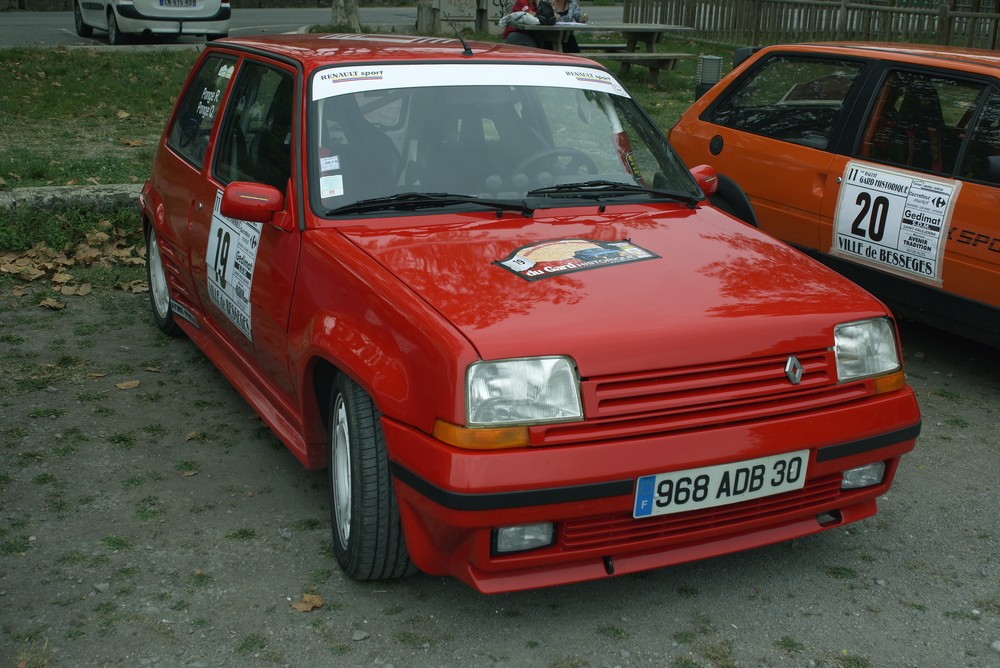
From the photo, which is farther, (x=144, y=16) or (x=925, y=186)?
(x=144, y=16)

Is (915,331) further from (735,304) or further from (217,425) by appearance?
(217,425)

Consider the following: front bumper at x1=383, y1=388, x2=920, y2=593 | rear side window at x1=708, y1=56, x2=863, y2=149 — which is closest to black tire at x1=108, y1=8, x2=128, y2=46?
rear side window at x1=708, y1=56, x2=863, y2=149

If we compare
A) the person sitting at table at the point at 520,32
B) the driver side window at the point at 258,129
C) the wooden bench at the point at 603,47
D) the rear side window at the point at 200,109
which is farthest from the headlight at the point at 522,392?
the wooden bench at the point at 603,47

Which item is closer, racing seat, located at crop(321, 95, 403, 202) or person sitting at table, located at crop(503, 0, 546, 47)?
racing seat, located at crop(321, 95, 403, 202)

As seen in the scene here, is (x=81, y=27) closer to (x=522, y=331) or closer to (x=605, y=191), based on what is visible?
(x=605, y=191)

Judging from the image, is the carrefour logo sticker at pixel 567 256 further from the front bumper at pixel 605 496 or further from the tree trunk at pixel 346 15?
the tree trunk at pixel 346 15

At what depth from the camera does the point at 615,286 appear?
3.29 meters

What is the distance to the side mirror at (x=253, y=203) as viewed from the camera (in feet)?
12.4

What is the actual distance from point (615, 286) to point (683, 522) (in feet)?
2.31

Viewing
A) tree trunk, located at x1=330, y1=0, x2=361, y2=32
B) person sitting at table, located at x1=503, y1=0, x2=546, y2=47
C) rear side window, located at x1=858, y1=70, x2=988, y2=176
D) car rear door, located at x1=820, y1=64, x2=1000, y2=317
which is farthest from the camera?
tree trunk, located at x1=330, y1=0, x2=361, y2=32

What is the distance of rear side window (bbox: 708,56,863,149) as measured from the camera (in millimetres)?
5941

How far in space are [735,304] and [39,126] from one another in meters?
9.10

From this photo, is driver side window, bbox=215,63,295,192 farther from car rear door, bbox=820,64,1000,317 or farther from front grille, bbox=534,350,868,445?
car rear door, bbox=820,64,1000,317

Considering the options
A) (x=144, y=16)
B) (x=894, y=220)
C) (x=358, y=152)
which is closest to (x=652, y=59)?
(x=144, y=16)
